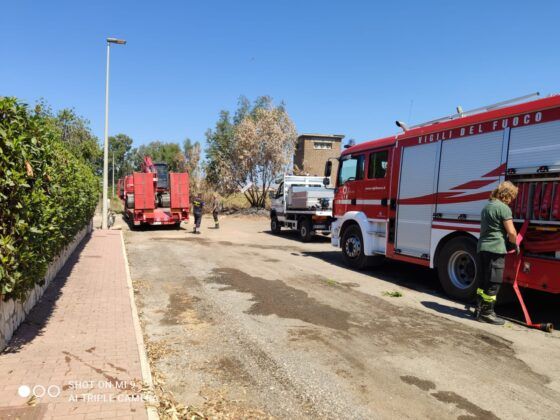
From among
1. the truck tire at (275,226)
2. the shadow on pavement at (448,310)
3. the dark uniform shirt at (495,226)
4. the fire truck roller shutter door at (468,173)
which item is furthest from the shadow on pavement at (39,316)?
the truck tire at (275,226)

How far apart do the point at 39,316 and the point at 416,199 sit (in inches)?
264

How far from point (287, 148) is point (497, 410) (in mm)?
29368

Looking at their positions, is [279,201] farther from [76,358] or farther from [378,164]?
Answer: [76,358]

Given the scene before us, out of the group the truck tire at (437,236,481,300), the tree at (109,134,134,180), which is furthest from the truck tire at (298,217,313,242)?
the tree at (109,134,134,180)

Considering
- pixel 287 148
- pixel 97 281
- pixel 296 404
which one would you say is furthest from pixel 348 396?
pixel 287 148

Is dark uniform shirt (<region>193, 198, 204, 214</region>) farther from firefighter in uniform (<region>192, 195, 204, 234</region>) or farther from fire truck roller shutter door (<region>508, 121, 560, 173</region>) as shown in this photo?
fire truck roller shutter door (<region>508, 121, 560, 173</region>)

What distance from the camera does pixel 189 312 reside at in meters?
6.51

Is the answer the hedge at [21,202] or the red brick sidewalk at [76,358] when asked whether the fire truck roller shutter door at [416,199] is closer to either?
the red brick sidewalk at [76,358]

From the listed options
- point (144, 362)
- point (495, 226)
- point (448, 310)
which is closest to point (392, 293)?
point (448, 310)

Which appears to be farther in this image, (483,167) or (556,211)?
(483,167)

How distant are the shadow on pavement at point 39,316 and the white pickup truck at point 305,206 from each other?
8857 millimetres

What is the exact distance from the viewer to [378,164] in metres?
9.76

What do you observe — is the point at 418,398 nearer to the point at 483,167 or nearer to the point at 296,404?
the point at 296,404

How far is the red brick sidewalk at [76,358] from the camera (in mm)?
3344
